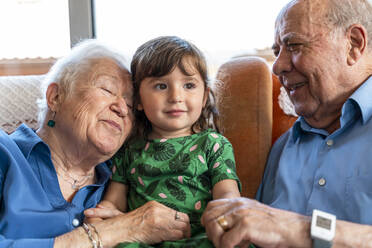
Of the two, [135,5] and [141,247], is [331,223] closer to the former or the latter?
[141,247]

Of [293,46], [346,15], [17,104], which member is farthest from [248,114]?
[17,104]

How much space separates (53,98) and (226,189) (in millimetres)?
829

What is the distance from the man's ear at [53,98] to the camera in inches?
63.1

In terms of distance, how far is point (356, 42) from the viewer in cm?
156

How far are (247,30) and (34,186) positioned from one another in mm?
2479

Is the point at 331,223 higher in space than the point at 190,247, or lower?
higher

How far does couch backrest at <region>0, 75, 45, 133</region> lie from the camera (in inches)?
76.5

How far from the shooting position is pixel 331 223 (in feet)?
3.89

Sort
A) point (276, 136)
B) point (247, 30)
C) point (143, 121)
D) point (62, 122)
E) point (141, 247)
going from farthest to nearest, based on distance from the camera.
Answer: point (247, 30)
point (276, 136)
point (143, 121)
point (62, 122)
point (141, 247)

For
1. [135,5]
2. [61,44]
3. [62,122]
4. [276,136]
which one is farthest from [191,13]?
[62,122]

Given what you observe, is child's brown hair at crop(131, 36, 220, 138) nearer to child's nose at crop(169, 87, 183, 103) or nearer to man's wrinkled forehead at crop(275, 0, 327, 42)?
child's nose at crop(169, 87, 183, 103)

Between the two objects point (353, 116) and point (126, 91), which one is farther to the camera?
point (126, 91)

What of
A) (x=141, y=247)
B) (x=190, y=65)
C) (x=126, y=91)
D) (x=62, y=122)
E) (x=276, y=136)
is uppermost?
(x=190, y=65)

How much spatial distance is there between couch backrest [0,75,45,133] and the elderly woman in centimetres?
31
